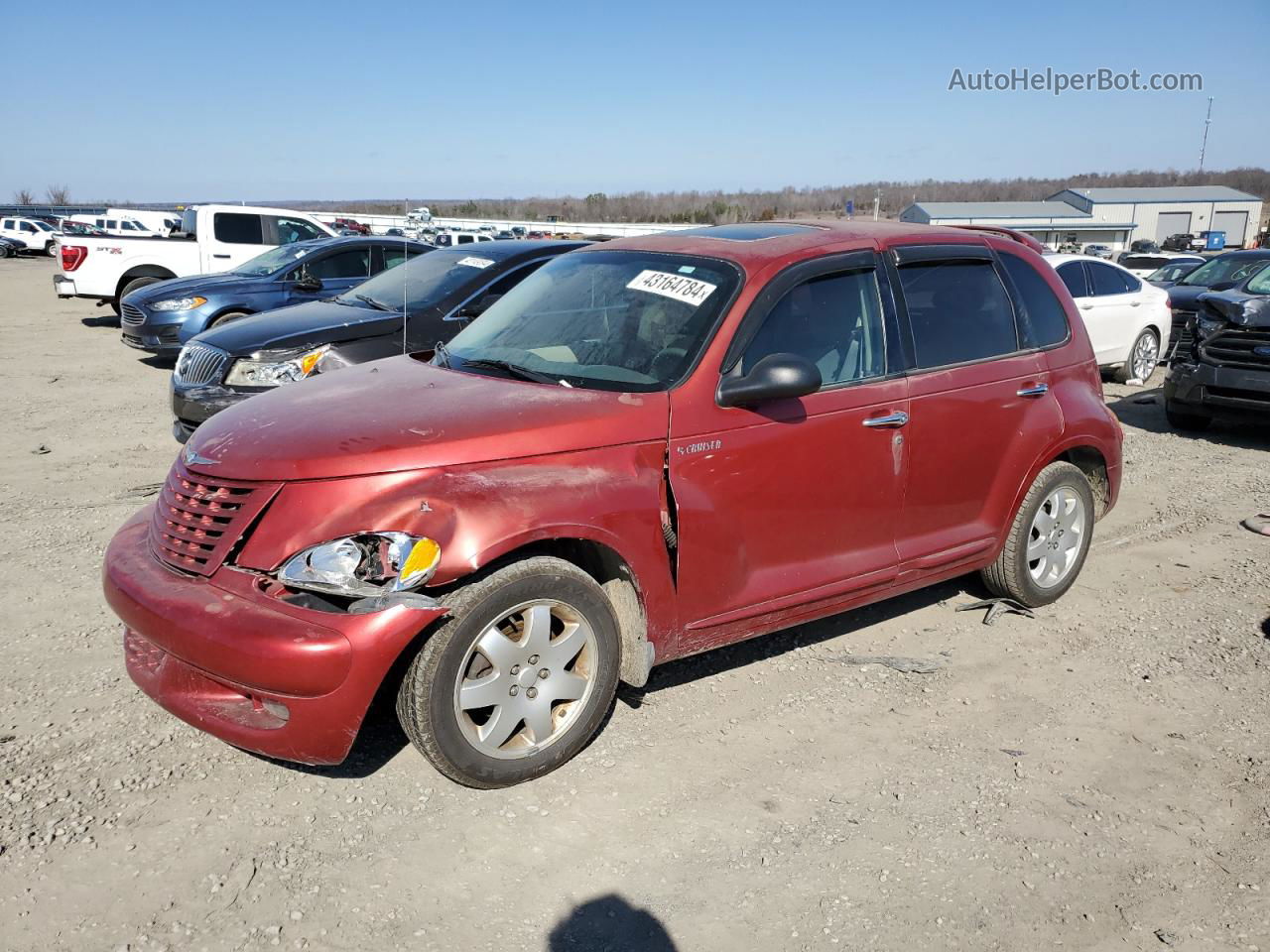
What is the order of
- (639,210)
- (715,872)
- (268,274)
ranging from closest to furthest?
1. (715,872)
2. (268,274)
3. (639,210)

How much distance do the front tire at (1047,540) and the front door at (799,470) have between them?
0.96 meters

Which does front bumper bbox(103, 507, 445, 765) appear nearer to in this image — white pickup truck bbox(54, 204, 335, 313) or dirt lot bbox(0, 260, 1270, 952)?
dirt lot bbox(0, 260, 1270, 952)

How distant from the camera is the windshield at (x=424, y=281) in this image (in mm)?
7758

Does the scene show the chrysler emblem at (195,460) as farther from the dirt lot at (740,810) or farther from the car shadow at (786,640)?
the car shadow at (786,640)

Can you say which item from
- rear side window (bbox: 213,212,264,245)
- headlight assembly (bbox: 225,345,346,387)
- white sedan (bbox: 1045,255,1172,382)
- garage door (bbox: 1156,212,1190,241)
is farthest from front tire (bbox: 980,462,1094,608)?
garage door (bbox: 1156,212,1190,241)

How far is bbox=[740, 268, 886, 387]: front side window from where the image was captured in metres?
3.93

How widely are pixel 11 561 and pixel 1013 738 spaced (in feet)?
16.9

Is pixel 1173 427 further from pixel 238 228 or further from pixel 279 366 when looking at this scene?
pixel 238 228

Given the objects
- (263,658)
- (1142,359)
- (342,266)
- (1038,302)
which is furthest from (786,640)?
(1142,359)

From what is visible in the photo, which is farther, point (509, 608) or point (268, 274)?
point (268, 274)

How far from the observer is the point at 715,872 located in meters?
2.98

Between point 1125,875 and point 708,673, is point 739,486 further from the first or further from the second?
point 1125,875

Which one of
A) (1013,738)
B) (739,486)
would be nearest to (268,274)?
(739,486)

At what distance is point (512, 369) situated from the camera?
158 inches
